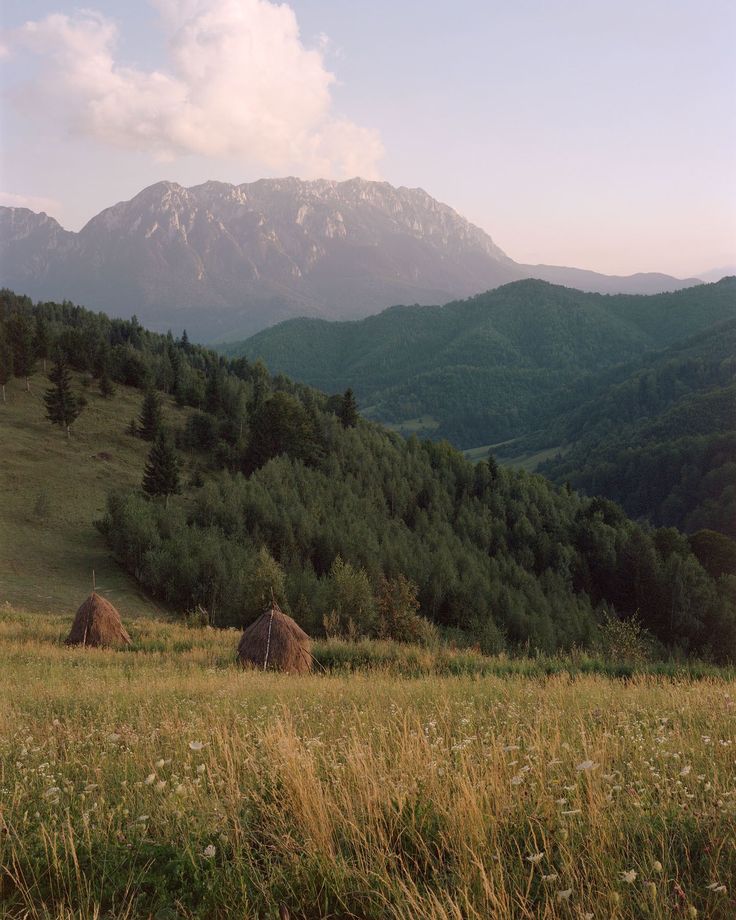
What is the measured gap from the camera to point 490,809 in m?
3.16

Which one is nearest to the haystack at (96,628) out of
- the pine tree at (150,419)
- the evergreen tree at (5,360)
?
the pine tree at (150,419)

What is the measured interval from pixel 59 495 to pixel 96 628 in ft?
96.1

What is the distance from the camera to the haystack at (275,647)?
50.3 ft

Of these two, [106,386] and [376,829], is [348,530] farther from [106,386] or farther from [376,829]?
[376,829]

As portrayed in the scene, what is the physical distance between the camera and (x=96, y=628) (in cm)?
1827

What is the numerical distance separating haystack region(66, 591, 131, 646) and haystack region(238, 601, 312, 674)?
16.6 ft

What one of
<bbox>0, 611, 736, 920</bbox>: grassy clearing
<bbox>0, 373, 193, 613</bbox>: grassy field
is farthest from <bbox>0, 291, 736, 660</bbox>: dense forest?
<bbox>0, 611, 736, 920</bbox>: grassy clearing

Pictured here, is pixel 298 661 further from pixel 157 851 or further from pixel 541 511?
pixel 541 511

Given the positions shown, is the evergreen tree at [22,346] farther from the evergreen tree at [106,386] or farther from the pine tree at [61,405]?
the pine tree at [61,405]

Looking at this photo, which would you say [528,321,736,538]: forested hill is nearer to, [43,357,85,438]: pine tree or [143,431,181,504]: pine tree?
[143,431,181,504]: pine tree

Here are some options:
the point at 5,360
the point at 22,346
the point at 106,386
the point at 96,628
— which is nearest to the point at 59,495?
the point at 5,360

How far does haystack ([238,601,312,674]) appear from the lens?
15.3 m

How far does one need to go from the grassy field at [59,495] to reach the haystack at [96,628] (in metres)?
11.2

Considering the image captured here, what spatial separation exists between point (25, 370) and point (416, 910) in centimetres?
7050
